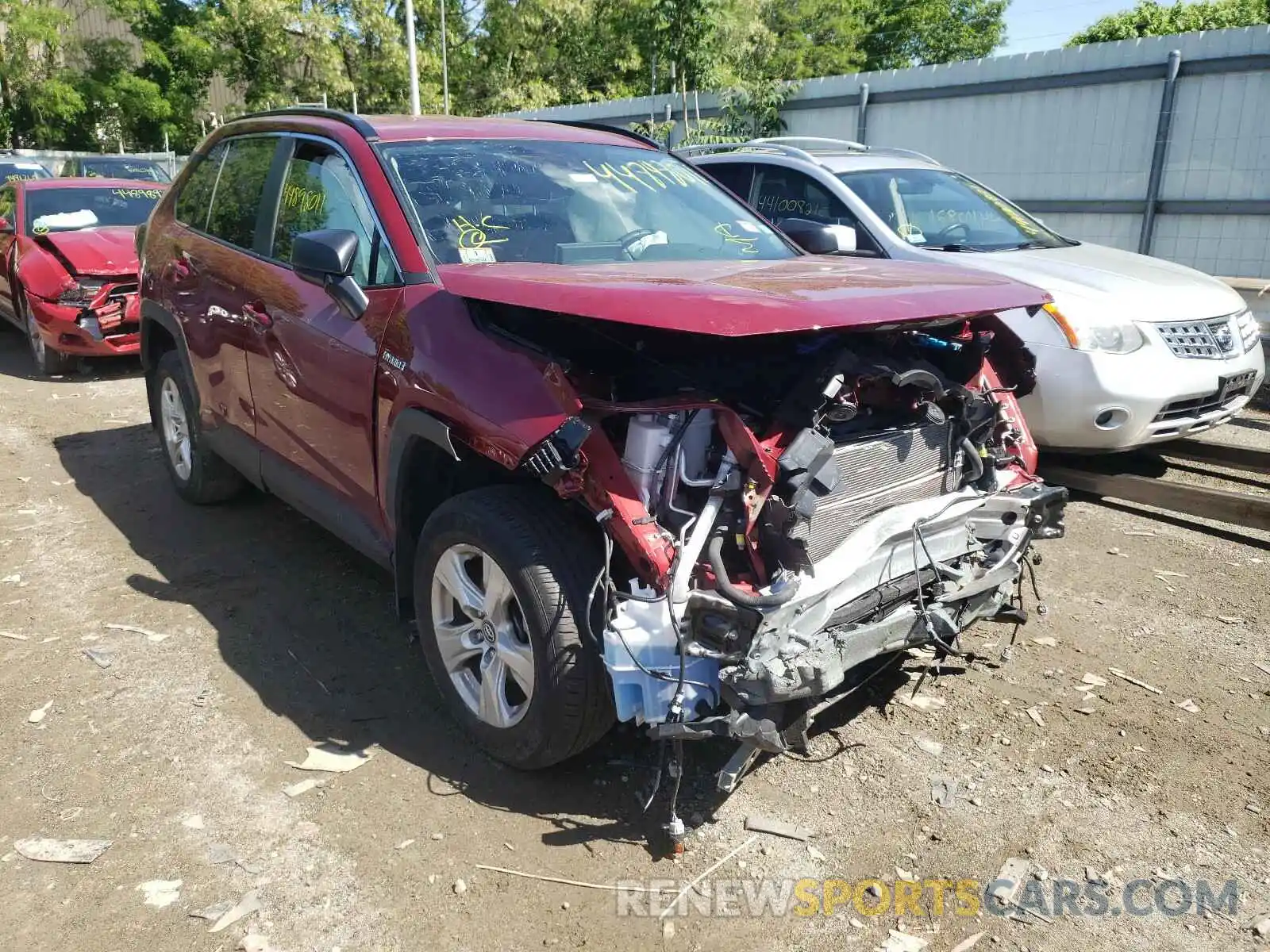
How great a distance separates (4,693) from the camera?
3.65 m

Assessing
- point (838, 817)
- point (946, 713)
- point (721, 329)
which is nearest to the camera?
point (721, 329)

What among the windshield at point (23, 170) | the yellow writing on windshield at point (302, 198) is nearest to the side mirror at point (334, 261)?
the yellow writing on windshield at point (302, 198)

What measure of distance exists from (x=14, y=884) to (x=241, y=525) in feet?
9.11

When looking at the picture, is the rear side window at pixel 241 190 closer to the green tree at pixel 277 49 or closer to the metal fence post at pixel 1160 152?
the metal fence post at pixel 1160 152

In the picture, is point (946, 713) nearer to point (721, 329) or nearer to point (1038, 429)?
point (721, 329)

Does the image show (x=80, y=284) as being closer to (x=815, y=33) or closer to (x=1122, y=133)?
(x=1122, y=133)

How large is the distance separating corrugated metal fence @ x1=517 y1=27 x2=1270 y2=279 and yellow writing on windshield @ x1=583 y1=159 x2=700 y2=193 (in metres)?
8.12

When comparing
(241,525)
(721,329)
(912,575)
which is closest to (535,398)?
(721,329)

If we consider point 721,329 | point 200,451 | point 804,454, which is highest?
point 721,329

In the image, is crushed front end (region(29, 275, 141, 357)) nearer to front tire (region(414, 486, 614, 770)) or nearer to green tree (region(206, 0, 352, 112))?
front tire (region(414, 486, 614, 770))

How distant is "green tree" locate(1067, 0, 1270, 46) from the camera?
34.2 m

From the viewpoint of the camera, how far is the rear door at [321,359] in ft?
11.5

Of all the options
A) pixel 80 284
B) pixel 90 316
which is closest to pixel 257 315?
pixel 90 316

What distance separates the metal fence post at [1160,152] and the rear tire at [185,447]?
962cm
